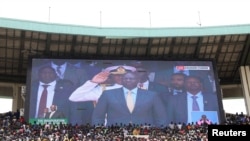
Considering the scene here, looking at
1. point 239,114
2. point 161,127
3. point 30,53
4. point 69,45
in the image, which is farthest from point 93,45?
point 239,114

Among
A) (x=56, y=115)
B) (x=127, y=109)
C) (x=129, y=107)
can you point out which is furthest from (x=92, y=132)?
(x=129, y=107)

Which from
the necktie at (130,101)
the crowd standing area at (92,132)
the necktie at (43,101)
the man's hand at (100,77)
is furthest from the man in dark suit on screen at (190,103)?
the necktie at (43,101)

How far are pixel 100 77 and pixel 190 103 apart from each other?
27.2 feet

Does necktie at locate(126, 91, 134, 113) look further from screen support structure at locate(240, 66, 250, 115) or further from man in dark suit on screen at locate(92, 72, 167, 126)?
screen support structure at locate(240, 66, 250, 115)

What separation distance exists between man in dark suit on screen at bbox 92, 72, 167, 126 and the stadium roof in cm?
349

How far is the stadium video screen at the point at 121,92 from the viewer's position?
32.8 metres

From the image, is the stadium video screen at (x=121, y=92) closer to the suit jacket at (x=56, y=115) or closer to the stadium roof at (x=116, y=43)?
the suit jacket at (x=56, y=115)

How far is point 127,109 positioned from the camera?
1321 inches

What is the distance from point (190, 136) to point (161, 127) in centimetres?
342

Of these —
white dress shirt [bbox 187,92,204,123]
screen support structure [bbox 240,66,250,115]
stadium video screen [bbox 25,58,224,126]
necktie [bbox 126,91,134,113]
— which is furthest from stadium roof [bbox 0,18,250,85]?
white dress shirt [bbox 187,92,204,123]

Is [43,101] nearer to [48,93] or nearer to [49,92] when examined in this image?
[48,93]

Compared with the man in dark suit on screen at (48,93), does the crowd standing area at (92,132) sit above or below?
below

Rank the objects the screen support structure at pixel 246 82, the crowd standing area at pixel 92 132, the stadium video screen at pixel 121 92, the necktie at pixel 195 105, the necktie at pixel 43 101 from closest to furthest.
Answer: the crowd standing area at pixel 92 132 → the necktie at pixel 43 101 → the stadium video screen at pixel 121 92 → the necktie at pixel 195 105 → the screen support structure at pixel 246 82

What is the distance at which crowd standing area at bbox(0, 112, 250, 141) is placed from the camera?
28016 millimetres
